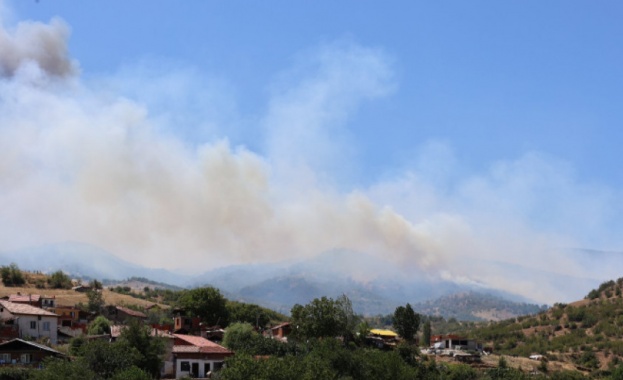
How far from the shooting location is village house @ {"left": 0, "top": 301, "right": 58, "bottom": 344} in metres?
87.4

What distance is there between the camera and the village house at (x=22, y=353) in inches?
2906

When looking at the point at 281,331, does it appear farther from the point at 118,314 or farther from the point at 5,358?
the point at 5,358

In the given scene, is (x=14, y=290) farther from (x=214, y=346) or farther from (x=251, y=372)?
(x=251, y=372)

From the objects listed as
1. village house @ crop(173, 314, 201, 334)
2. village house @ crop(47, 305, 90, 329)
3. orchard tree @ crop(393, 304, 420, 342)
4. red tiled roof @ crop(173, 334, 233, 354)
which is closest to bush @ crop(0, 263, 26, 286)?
village house @ crop(47, 305, 90, 329)

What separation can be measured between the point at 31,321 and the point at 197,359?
731 inches

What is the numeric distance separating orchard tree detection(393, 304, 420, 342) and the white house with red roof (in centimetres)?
4092

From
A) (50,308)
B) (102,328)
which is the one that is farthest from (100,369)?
(50,308)

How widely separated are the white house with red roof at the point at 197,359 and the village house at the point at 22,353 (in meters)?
12.9

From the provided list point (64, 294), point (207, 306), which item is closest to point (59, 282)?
point (64, 294)

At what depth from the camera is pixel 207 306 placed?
11569 centimetres

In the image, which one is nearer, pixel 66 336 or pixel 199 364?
pixel 199 364

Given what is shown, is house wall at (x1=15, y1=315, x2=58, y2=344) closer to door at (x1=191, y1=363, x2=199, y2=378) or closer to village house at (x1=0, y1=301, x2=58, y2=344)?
village house at (x1=0, y1=301, x2=58, y2=344)

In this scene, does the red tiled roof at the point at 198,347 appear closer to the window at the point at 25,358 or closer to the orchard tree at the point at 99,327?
the orchard tree at the point at 99,327

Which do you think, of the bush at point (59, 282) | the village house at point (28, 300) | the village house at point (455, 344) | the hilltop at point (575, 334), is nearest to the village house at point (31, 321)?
the village house at point (28, 300)
